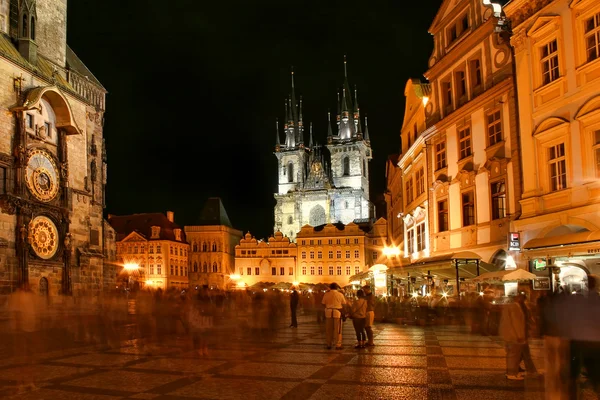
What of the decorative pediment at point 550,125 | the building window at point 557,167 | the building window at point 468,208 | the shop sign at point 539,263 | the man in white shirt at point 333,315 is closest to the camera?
the man in white shirt at point 333,315

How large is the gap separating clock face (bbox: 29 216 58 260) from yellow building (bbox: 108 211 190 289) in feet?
177

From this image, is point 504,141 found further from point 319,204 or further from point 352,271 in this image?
point 319,204

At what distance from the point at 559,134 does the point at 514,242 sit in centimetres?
374

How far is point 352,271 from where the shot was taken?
93875 mm

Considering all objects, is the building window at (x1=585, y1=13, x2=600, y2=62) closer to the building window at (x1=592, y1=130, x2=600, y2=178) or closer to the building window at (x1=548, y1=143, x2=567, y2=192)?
the building window at (x1=592, y1=130, x2=600, y2=178)

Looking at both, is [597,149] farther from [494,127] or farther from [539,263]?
[494,127]

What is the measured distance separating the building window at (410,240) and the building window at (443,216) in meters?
5.46

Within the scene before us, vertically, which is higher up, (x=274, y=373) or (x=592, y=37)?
(x=592, y=37)

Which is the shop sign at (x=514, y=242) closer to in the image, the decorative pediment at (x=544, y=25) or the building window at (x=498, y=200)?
the building window at (x=498, y=200)

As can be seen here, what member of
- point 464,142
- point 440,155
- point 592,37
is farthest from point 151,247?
point 592,37

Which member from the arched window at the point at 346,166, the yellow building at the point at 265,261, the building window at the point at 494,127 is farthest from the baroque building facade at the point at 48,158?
the arched window at the point at 346,166

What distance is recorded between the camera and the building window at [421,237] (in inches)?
1193

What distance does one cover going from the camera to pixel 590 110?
1748 cm

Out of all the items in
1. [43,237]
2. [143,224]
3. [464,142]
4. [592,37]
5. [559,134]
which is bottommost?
[43,237]
